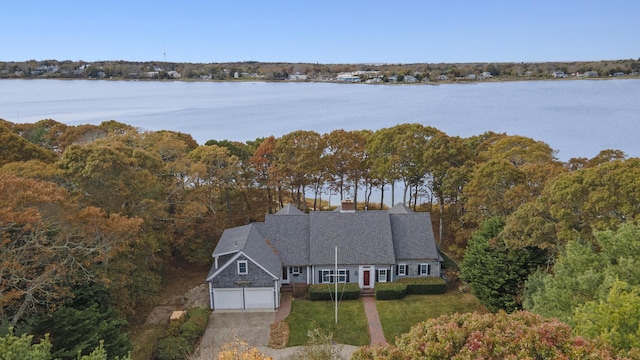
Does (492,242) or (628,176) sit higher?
(628,176)

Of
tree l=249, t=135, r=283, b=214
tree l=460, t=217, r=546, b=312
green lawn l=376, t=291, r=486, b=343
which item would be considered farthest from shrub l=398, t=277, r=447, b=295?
tree l=249, t=135, r=283, b=214

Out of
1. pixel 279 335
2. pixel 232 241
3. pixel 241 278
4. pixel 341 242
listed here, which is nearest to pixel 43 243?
pixel 241 278

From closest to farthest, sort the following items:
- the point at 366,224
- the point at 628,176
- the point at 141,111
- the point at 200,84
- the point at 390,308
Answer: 1. the point at 628,176
2. the point at 390,308
3. the point at 366,224
4. the point at 141,111
5. the point at 200,84

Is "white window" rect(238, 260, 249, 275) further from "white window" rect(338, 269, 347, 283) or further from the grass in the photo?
"white window" rect(338, 269, 347, 283)

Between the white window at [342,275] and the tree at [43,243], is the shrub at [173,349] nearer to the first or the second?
the tree at [43,243]

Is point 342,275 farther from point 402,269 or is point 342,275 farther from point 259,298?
point 259,298

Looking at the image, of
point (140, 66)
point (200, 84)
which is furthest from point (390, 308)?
point (200, 84)

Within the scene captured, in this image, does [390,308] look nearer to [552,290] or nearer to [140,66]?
[552,290]

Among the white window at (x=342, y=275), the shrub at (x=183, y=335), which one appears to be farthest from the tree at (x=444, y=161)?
the shrub at (x=183, y=335)
